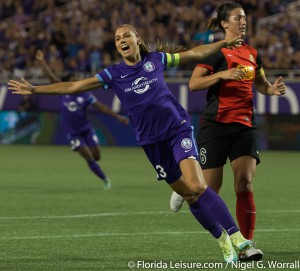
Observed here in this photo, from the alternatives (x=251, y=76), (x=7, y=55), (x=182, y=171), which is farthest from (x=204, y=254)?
(x=7, y=55)

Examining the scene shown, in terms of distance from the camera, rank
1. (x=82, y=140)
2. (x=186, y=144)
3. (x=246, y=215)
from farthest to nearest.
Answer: (x=82, y=140) → (x=246, y=215) → (x=186, y=144)

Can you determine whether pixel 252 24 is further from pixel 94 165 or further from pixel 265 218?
pixel 265 218

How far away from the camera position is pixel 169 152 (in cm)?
823

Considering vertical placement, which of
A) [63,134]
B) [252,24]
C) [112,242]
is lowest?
[63,134]

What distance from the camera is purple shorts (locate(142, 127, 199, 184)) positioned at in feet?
26.6

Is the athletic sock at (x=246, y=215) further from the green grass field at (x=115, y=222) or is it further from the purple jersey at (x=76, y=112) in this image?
the purple jersey at (x=76, y=112)

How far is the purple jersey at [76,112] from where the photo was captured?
18047 millimetres

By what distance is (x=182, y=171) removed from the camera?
7.96m

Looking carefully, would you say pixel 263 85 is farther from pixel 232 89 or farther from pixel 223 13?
pixel 223 13

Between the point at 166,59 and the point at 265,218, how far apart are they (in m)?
4.26

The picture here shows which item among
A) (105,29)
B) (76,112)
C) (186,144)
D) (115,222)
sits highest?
(186,144)

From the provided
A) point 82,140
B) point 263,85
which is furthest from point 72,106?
point 263,85

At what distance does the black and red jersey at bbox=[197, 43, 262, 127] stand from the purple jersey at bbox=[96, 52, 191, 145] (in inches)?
24.7

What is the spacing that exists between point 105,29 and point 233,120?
2213 cm
